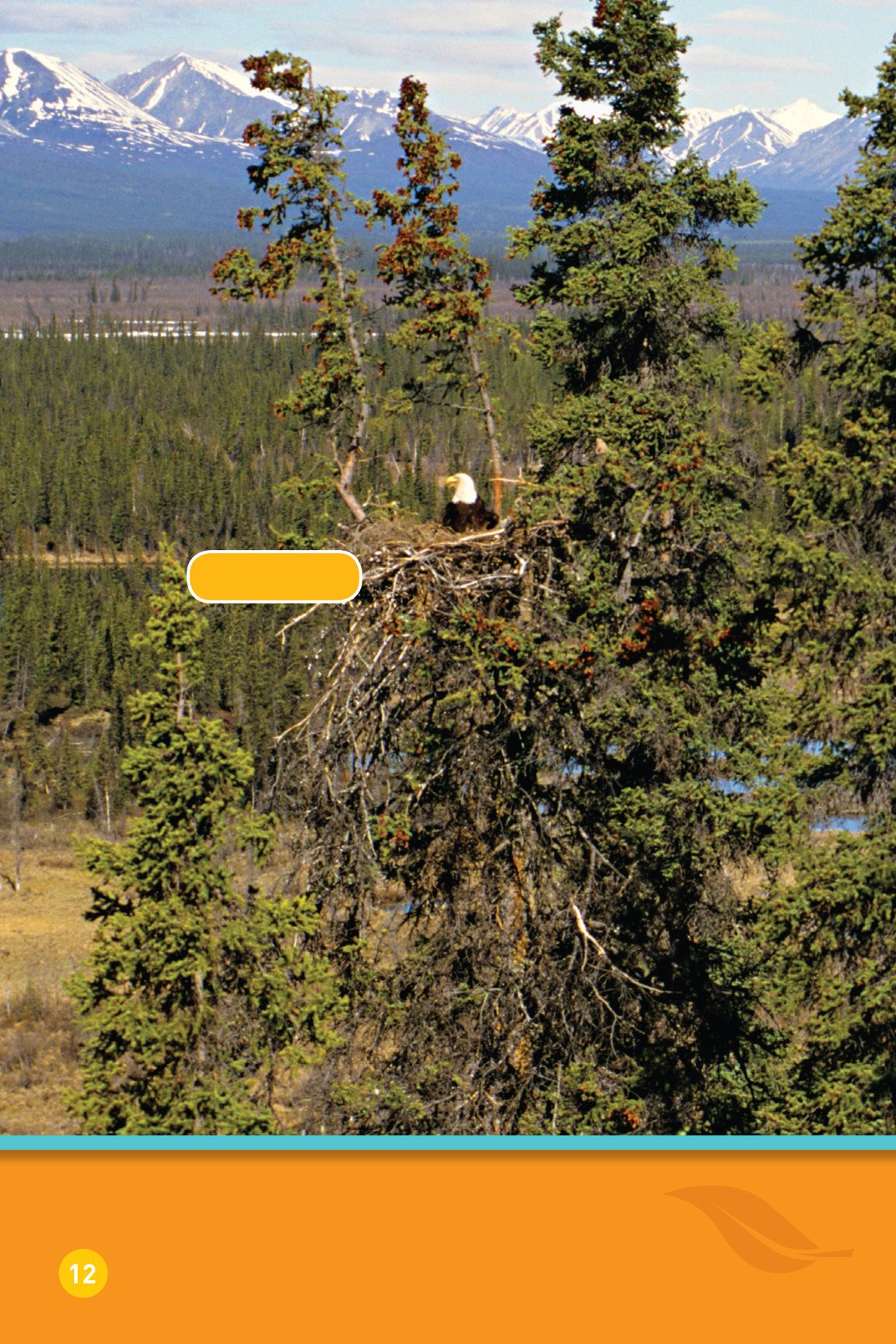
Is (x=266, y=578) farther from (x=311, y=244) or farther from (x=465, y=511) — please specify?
(x=311, y=244)

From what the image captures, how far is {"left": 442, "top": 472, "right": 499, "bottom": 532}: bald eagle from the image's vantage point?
13.1 m

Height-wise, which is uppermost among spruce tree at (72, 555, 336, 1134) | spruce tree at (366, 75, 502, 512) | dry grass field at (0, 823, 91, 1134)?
spruce tree at (366, 75, 502, 512)

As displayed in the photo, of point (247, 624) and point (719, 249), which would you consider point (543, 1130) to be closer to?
point (719, 249)

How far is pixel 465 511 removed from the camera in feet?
43.3

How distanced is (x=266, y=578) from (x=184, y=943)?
18.6ft

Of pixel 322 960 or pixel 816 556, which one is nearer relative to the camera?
pixel 816 556

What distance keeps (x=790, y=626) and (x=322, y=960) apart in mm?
4862

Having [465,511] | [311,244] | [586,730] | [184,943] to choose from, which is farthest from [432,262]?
[184,943]

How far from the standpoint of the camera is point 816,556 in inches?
416

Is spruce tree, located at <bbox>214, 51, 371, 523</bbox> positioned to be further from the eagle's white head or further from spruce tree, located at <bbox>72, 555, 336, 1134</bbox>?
spruce tree, located at <bbox>72, 555, 336, 1134</bbox>

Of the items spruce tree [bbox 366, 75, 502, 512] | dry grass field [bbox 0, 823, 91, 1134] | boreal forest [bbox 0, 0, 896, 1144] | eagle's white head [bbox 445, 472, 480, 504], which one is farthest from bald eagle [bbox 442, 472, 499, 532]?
dry grass field [bbox 0, 823, 91, 1134]

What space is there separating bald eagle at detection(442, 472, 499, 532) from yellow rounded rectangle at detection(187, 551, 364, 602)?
4972mm

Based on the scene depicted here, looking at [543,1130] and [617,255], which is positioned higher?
[617,255]

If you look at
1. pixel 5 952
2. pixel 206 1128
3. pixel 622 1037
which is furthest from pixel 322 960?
pixel 5 952
